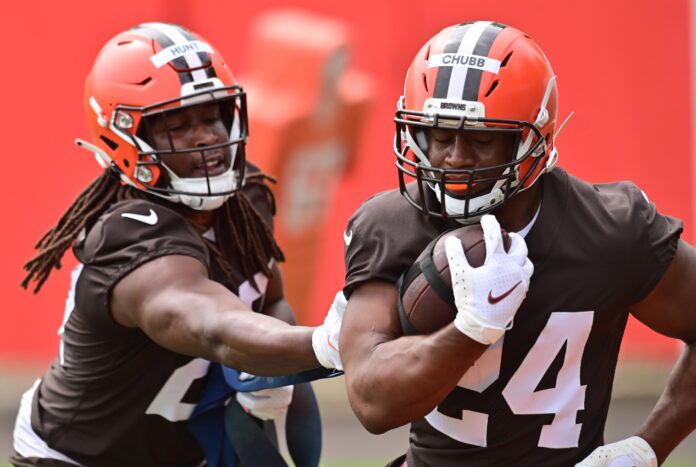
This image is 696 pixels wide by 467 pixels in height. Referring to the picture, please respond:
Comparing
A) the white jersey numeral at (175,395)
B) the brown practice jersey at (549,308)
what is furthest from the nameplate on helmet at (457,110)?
the white jersey numeral at (175,395)

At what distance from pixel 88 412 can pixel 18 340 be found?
3.84 meters

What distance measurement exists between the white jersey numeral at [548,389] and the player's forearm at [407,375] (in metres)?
0.26

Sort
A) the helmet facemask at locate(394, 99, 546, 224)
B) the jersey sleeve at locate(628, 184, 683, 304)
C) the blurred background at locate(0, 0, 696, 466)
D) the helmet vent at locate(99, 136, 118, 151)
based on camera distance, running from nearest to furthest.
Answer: the helmet facemask at locate(394, 99, 546, 224) < the jersey sleeve at locate(628, 184, 683, 304) < the helmet vent at locate(99, 136, 118, 151) < the blurred background at locate(0, 0, 696, 466)

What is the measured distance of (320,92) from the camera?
739 centimetres

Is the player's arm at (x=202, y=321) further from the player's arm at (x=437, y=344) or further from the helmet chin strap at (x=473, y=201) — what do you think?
the helmet chin strap at (x=473, y=201)

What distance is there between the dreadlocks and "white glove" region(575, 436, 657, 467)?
1.21 meters

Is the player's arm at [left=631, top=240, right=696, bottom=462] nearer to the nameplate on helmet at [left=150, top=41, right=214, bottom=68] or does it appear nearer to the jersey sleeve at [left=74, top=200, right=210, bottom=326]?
the jersey sleeve at [left=74, top=200, right=210, bottom=326]

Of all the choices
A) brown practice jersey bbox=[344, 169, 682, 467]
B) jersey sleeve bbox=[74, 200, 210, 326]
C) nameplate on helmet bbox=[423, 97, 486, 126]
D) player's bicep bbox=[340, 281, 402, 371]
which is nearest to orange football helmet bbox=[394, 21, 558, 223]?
nameplate on helmet bbox=[423, 97, 486, 126]

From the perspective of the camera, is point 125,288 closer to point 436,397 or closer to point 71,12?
point 436,397

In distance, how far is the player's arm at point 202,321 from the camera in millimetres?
3066

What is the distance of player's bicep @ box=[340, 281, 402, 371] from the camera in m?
2.70

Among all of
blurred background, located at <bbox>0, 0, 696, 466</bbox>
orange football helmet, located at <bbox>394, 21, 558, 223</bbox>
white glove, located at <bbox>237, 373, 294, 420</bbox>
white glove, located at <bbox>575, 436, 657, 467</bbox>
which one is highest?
orange football helmet, located at <bbox>394, 21, 558, 223</bbox>

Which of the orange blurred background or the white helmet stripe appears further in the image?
the orange blurred background

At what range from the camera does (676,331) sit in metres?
3.03
